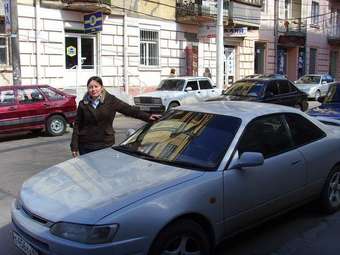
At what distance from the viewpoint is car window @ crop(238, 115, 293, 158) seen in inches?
187

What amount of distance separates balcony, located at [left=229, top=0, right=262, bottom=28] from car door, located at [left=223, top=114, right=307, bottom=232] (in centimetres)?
2254

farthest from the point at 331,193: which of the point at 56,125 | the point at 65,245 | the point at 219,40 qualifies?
the point at 219,40

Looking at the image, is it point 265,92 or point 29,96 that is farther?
point 265,92

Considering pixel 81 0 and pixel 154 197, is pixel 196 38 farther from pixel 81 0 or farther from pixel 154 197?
pixel 154 197

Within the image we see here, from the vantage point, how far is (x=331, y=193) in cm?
595

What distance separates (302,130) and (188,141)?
5.11 ft

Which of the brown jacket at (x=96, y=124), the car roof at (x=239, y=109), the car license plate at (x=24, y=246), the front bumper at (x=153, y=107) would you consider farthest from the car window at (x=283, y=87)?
the car license plate at (x=24, y=246)

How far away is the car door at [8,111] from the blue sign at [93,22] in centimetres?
739

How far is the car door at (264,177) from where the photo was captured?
4.42 meters

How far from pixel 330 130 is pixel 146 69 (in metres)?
17.9

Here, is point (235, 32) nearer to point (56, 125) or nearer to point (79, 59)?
point (79, 59)

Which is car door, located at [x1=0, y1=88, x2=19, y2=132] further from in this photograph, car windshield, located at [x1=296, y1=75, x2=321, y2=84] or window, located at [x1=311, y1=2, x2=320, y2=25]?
window, located at [x1=311, y1=2, x2=320, y2=25]

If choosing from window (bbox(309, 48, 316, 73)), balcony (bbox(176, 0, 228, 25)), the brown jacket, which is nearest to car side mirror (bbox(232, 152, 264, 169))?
the brown jacket

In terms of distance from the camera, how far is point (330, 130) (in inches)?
236
